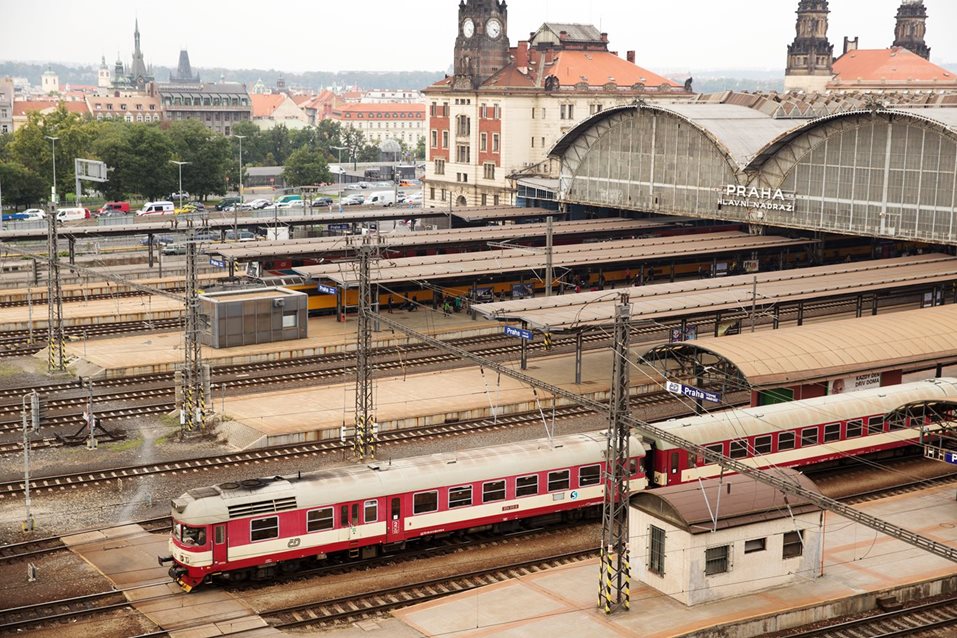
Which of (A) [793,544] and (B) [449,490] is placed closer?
(A) [793,544]

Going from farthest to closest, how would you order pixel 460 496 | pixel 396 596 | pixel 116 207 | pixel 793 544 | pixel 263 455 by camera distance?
pixel 116 207
pixel 263 455
pixel 460 496
pixel 396 596
pixel 793 544

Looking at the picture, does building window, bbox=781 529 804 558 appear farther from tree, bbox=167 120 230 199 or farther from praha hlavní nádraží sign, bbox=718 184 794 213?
tree, bbox=167 120 230 199

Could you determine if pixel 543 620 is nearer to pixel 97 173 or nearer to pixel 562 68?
pixel 97 173

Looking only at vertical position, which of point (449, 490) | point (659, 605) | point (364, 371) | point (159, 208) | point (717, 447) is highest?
point (159, 208)

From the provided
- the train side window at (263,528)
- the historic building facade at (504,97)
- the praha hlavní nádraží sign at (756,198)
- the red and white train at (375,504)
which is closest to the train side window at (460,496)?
the red and white train at (375,504)

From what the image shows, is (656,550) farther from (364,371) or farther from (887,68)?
(887,68)

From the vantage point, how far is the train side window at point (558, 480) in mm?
35969

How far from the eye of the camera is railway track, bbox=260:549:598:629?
1188 inches

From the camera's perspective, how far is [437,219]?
353ft

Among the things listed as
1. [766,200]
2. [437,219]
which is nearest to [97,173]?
[437,219]

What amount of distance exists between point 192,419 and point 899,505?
26846 millimetres

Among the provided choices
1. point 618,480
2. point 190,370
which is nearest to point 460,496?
point 618,480

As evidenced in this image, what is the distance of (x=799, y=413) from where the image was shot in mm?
40656

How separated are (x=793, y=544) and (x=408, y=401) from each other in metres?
23.2
